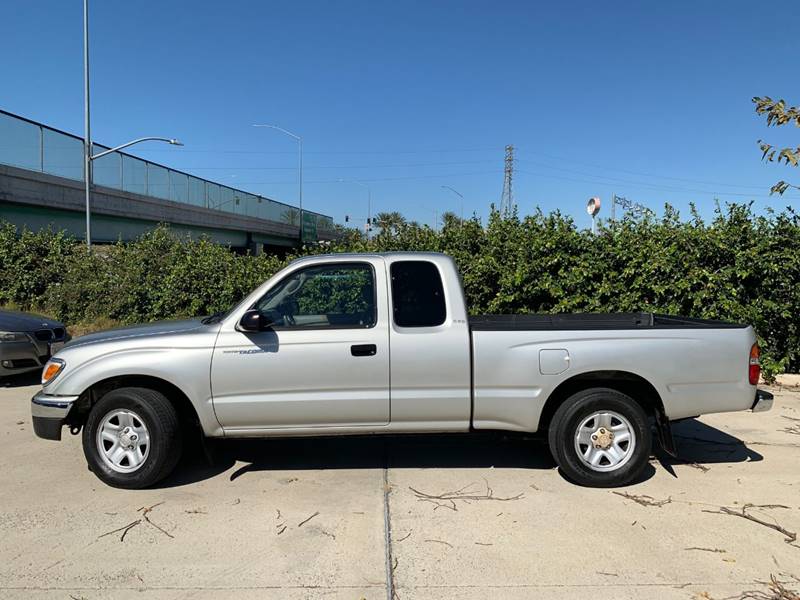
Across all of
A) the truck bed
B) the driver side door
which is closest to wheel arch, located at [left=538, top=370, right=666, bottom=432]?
the truck bed

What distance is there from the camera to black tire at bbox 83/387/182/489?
4.40 m

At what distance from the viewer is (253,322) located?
4309 mm

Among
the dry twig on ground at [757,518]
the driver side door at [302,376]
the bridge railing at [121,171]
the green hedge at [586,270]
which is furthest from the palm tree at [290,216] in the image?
the dry twig on ground at [757,518]

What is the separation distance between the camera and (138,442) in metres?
4.48

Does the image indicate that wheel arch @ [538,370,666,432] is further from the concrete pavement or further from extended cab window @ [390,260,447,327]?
extended cab window @ [390,260,447,327]

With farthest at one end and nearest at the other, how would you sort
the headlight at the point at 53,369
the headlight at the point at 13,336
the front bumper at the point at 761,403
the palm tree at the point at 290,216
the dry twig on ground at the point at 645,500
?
the palm tree at the point at 290,216 < the headlight at the point at 13,336 < the front bumper at the point at 761,403 < the headlight at the point at 53,369 < the dry twig on ground at the point at 645,500

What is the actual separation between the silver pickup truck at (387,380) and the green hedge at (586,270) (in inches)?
171

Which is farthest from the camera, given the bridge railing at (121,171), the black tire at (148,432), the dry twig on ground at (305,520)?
the bridge railing at (121,171)

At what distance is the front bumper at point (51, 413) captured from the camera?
4441 millimetres

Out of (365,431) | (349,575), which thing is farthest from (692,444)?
(349,575)

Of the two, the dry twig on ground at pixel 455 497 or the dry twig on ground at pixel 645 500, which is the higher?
the dry twig on ground at pixel 455 497

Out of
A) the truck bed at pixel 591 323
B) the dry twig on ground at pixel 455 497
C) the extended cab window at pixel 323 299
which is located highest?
the extended cab window at pixel 323 299

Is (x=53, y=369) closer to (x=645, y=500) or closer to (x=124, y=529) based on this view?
(x=124, y=529)

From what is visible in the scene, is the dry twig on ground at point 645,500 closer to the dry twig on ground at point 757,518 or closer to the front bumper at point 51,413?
the dry twig on ground at point 757,518
